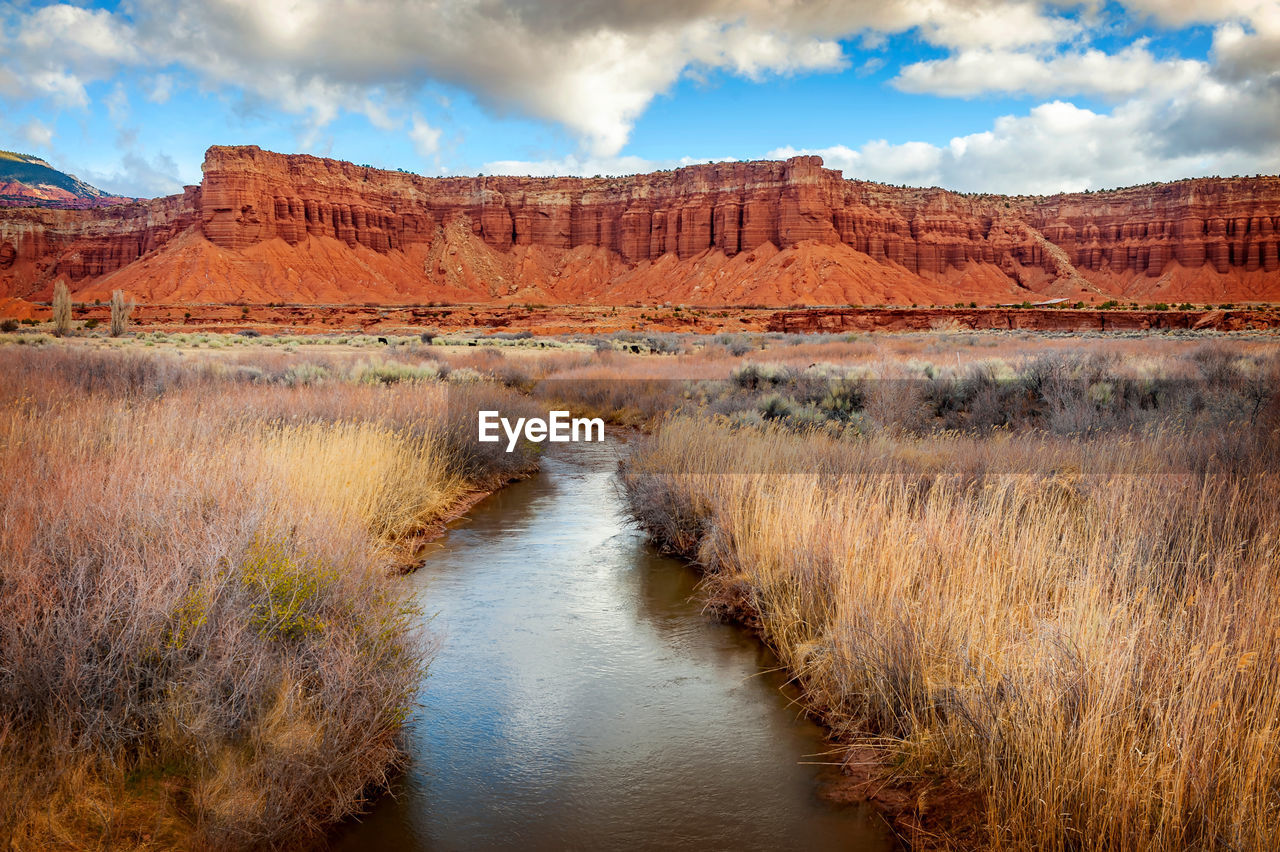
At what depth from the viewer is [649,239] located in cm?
10500

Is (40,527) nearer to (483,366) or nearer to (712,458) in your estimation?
(712,458)

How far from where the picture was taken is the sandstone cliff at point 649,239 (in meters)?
90.6

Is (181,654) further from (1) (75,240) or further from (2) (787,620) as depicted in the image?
(1) (75,240)

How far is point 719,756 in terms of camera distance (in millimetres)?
4902

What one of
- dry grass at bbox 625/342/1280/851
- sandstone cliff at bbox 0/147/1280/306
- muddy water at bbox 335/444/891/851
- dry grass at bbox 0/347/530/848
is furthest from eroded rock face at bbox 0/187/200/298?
dry grass at bbox 625/342/1280/851

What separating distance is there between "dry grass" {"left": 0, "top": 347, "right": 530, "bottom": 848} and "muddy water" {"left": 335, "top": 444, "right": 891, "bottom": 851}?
0.48 meters

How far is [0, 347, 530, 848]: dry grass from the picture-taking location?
133 inches

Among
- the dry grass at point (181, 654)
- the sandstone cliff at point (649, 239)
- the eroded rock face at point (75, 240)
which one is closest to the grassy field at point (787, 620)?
the dry grass at point (181, 654)

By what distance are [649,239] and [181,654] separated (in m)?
105

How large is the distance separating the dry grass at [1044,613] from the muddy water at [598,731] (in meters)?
0.53

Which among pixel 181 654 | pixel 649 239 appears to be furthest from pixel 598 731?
pixel 649 239

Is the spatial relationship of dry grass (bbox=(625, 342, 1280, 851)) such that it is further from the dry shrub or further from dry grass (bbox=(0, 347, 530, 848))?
dry grass (bbox=(0, 347, 530, 848))

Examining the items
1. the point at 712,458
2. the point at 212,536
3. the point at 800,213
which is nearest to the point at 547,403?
the point at 712,458

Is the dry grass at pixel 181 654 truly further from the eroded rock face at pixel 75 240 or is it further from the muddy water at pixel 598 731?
the eroded rock face at pixel 75 240
